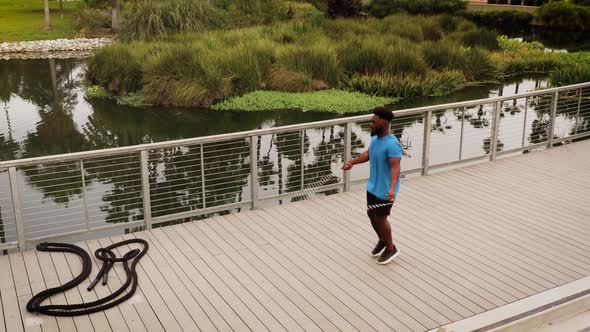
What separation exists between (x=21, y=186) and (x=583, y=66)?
1439 centimetres

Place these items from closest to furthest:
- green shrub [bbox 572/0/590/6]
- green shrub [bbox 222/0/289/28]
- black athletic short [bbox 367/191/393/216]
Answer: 1. black athletic short [bbox 367/191/393/216]
2. green shrub [bbox 222/0/289/28]
3. green shrub [bbox 572/0/590/6]

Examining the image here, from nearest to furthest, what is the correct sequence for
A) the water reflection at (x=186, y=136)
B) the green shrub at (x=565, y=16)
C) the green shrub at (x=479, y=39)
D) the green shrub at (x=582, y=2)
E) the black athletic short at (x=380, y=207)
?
the black athletic short at (x=380, y=207) → the water reflection at (x=186, y=136) → the green shrub at (x=479, y=39) → the green shrub at (x=565, y=16) → the green shrub at (x=582, y=2)

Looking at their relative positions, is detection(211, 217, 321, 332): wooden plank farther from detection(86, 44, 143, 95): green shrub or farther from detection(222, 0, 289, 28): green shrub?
detection(222, 0, 289, 28): green shrub

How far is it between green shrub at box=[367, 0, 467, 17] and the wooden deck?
3337 centimetres

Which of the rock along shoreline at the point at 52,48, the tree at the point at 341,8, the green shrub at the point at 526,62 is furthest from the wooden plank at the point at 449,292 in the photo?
the tree at the point at 341,8

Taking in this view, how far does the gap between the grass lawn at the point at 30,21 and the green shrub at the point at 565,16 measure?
90.6ft

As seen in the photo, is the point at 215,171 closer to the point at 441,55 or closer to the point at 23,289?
the point at 23,289

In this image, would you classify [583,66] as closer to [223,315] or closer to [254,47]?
[254,47]

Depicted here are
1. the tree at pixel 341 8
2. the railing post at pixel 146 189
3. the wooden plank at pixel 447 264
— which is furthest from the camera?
the tree at pixel 341 8

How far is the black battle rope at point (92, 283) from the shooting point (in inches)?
180

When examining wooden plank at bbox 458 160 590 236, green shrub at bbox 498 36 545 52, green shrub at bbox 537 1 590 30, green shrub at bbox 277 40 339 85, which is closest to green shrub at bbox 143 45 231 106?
green shrub at bbox 277 40 339 85

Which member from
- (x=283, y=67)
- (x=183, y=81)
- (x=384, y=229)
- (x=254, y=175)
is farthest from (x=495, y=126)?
(x=283, y=67)

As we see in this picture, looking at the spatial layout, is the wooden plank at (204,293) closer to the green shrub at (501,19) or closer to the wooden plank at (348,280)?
the wooden plank at (348,280)

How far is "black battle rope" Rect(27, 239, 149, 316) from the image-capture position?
4.57 m
